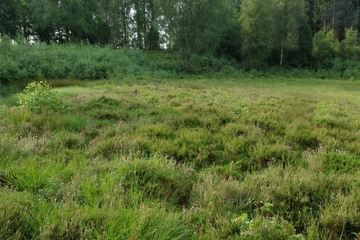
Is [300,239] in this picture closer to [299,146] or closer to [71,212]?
[71,212]

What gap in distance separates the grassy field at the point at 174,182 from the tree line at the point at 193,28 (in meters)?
26.8

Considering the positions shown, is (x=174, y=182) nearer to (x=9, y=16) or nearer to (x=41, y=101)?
(x=41, y=101)

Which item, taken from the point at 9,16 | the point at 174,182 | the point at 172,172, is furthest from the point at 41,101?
the point at 9,16

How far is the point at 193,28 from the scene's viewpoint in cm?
3064

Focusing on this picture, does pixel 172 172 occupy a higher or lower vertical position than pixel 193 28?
lower

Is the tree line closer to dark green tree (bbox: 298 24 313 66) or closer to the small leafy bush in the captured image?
dark green tree (bbox: 298 24 313 66)

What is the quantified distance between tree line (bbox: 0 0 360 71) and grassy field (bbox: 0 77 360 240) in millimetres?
26816

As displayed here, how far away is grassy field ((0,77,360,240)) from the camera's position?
251 cm

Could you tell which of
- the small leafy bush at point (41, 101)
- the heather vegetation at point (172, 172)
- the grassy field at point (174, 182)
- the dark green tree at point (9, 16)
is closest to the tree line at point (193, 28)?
the dark green tree at point (9, 16)

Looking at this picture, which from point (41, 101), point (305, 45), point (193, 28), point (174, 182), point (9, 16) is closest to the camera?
point (174, 182)

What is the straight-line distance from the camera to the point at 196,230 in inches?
105

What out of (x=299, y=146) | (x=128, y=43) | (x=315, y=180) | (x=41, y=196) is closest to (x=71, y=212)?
(x=41, y=196)

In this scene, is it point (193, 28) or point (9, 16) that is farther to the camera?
point (9, 16)

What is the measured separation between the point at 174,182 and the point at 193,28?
2974cm
